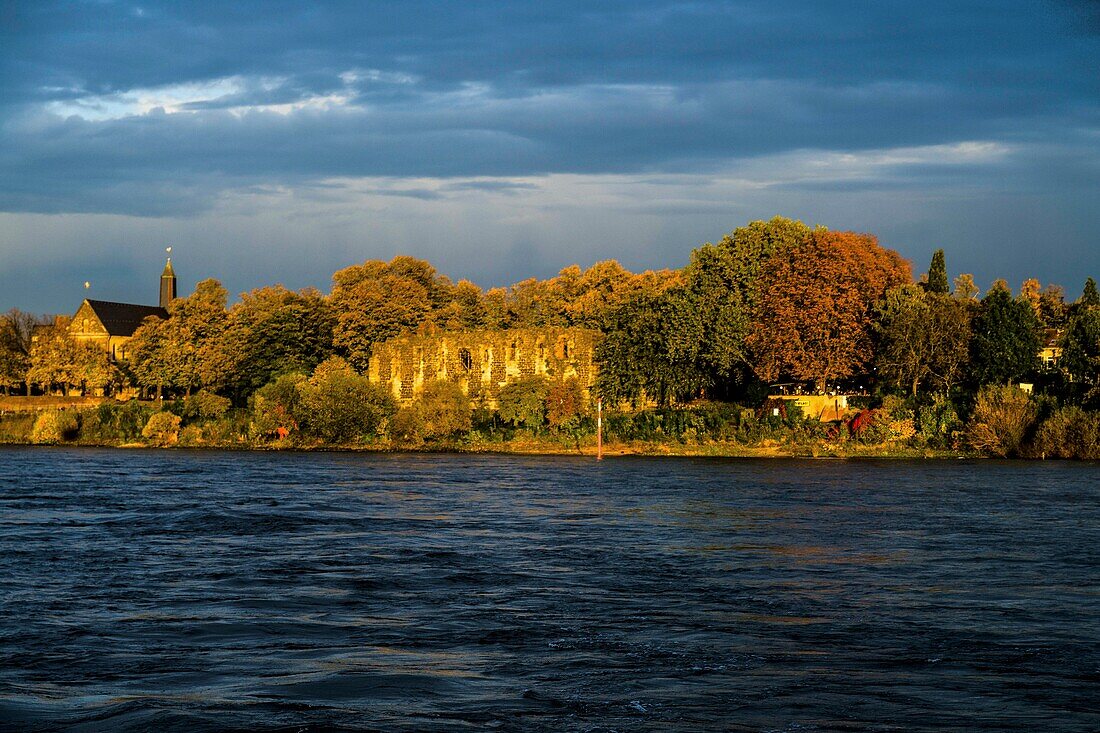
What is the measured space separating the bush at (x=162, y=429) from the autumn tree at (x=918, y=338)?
40.5 m

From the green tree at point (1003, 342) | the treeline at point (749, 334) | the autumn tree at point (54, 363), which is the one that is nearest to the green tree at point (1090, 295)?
the treeline at point (749, 334)

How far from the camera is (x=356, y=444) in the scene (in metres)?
70.1

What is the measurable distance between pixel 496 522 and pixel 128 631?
14.7 meters

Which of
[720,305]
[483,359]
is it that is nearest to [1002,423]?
[720,305]

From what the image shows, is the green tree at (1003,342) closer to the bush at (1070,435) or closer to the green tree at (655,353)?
the bush at (1070,435)

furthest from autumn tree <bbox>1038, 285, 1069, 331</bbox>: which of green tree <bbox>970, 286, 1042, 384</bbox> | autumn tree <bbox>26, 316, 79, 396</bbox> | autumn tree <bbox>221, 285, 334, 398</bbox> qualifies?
autumn tree <bbox>26, 316, 79, 396</bbox>

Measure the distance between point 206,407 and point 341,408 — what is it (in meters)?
11.8

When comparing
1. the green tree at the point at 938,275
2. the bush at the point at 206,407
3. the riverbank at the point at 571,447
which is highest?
the green tree at the point at 938,275

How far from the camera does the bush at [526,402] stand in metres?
69.2

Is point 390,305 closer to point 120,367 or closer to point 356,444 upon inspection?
point 356,444

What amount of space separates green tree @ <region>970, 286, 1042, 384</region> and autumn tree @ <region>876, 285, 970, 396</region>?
742 millimetres

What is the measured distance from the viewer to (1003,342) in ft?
202

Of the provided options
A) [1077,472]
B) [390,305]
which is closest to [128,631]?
[1077,472]

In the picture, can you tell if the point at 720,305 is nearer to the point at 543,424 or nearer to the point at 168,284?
the point at 543,424
